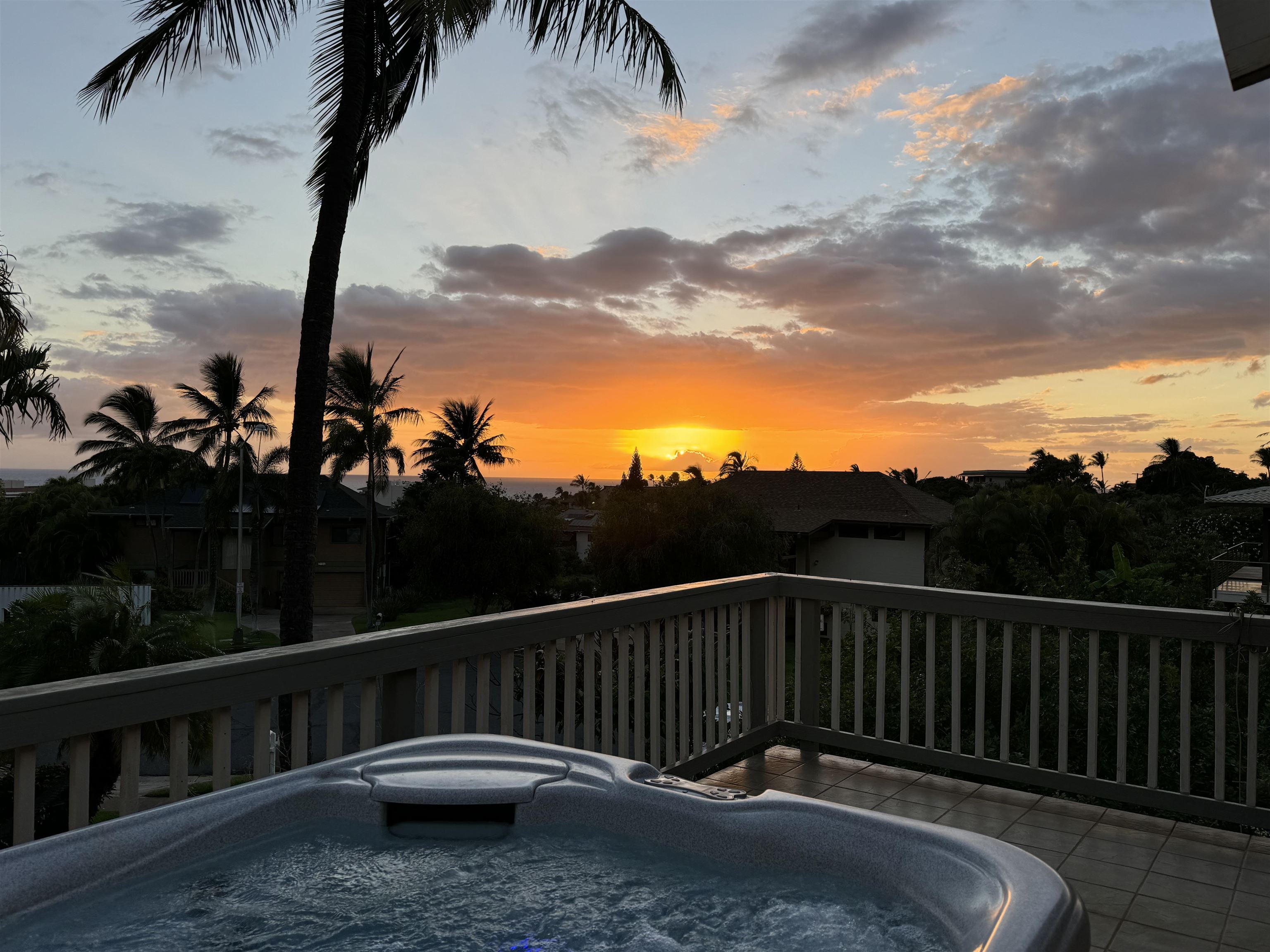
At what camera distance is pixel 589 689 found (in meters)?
3.05

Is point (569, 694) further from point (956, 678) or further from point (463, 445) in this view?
point (463, 445)

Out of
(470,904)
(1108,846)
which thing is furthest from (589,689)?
(1108,846)

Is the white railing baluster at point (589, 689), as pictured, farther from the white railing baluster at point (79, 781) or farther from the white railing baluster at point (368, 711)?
the white railing baluster at point (79, 781)

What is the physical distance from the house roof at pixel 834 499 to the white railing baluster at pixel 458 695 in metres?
28.6

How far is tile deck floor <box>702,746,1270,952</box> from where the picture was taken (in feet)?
7.73

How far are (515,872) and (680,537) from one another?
82.5ft

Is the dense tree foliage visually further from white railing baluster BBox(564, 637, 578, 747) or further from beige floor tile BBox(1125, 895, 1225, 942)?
beige floor tile BBox(1125, 895, 1225, 942)

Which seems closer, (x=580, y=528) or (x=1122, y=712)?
(x=1122, y=712)

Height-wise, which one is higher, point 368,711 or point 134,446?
point 134,446

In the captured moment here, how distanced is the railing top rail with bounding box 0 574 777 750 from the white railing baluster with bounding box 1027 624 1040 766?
1.51 m

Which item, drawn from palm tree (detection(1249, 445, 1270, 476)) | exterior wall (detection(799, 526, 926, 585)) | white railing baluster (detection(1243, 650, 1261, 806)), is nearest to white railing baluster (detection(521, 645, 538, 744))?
white railing baluster (detection(1243, 650, 1261, 806))

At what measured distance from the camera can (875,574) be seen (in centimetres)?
3195

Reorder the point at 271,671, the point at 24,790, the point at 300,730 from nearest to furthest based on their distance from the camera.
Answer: the point at 24,790 → the point at 271,671 → the point at 300,730

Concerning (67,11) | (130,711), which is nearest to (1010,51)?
(130,711)
